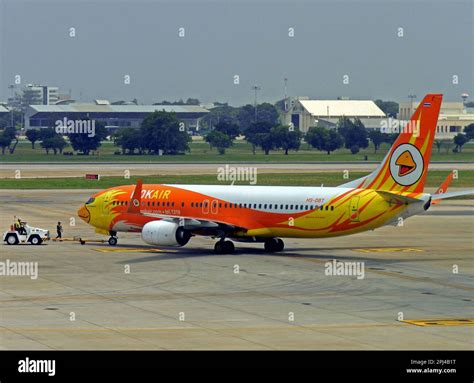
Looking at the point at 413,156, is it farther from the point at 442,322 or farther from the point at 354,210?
the point at 442,322

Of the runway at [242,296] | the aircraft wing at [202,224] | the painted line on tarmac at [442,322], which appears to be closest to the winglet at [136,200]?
the aircraft wing at [202,224]

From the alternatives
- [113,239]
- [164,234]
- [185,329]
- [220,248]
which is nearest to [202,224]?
[220,248]

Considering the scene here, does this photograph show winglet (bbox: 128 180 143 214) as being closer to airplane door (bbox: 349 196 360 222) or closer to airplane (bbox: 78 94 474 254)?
airplane (bbox: 78 94 474 254)

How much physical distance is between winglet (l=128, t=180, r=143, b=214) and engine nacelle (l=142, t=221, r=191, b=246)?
274cm

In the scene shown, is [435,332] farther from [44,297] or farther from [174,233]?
[174,233]

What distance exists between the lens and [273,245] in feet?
233

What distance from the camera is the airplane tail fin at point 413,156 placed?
6588cm

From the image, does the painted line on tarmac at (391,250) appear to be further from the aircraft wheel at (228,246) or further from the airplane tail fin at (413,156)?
the aircraft wheel at (228,246)

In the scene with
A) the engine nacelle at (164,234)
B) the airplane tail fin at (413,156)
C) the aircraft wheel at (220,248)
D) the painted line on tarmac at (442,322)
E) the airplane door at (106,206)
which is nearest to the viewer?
the painted line on tarmac at (442,322)

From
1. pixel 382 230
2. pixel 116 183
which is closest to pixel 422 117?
pixel 382 230

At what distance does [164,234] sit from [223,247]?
13.0 feet

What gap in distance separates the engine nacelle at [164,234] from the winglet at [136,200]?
2737 mm

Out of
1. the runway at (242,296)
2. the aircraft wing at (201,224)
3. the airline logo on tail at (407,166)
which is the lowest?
the runway at (242,296)
